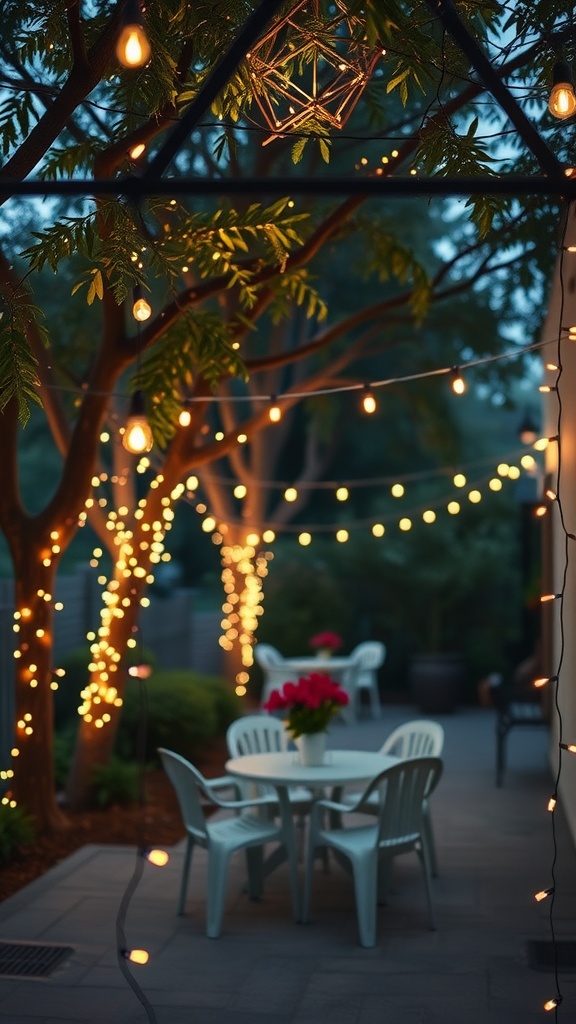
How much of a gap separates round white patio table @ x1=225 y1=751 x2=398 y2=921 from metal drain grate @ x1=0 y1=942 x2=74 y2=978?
3.77 feet

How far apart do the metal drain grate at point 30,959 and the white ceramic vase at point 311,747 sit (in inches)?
61.4

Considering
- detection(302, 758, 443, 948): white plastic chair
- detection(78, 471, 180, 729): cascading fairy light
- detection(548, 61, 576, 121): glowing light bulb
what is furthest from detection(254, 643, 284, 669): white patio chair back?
detection(548, 61, 576, 121): glowing light bulb

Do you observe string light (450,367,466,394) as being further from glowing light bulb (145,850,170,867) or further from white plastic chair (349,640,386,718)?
white plastic chair (349,640,386,718)

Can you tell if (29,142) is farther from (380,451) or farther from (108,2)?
(380,451)

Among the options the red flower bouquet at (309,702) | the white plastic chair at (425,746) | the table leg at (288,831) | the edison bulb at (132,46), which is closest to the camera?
the edison bulb at (132,46)

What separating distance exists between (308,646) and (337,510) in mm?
4183

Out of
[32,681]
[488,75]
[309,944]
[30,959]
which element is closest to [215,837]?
[309,944]

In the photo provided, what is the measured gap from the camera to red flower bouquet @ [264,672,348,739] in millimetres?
6109

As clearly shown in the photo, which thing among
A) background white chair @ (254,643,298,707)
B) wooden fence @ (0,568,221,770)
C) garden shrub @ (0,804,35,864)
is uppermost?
wooden fence @ (0,568,221,770)

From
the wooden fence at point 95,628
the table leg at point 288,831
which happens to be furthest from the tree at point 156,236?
the table leg at point 288,831

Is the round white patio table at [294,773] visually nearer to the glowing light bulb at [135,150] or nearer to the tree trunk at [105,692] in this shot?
the tree trunk at [105,692]

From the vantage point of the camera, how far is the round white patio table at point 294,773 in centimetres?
576

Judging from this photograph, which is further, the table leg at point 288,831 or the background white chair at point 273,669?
the background white chair at point 273,669

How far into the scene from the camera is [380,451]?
1841 centimetres
